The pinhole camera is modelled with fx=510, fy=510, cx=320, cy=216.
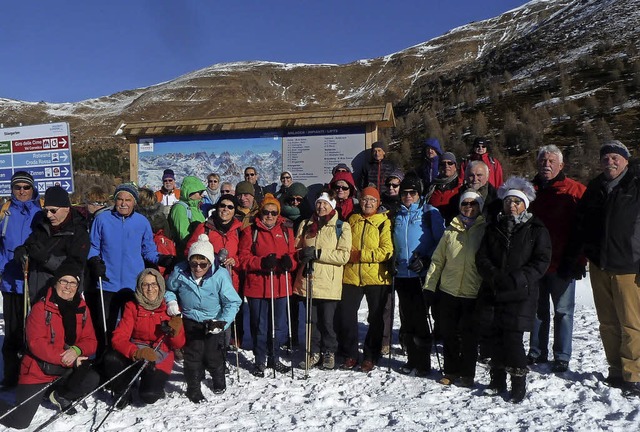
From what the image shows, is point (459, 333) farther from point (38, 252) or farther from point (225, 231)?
point (38, 252)

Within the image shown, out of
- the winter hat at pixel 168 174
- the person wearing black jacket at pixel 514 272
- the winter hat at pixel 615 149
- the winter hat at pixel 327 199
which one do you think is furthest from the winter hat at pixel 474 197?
the winter hat at pixel 168 174

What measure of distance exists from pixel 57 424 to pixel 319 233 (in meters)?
3.09

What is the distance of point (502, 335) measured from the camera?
15.4ft

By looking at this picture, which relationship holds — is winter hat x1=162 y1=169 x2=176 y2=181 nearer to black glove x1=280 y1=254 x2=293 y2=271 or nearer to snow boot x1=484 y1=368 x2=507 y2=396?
black glove x1=280 y1=254 x2=293 y2=271

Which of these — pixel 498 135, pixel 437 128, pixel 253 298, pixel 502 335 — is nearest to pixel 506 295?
pixel 502 335

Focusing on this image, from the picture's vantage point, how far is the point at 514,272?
4473 mm

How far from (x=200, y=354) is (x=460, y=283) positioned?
264 centimetres

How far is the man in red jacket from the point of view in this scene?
516cm

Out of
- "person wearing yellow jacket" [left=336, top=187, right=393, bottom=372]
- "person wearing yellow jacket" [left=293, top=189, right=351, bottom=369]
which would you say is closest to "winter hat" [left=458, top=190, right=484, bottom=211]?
"person wearing yellow jacket" [left=336, top=187, right=393, bottom=372]

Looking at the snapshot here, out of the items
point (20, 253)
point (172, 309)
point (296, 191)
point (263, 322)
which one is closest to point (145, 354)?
point (172, 309)

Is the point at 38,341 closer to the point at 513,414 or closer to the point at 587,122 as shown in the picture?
the point at 513,414

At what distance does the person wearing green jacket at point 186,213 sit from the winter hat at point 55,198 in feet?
4.62

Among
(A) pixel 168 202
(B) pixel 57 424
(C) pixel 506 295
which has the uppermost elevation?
(A) pixel 168 202

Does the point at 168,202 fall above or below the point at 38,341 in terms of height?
above
